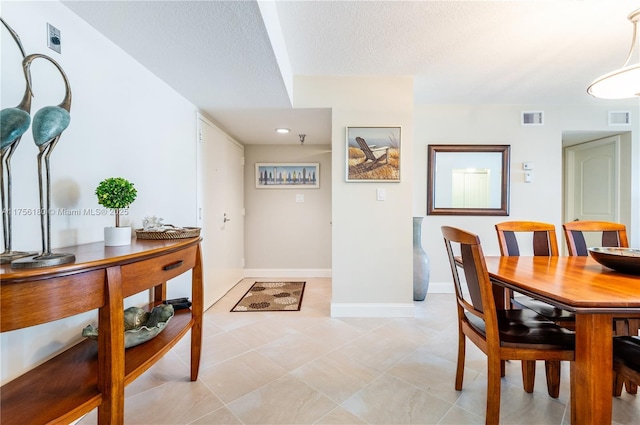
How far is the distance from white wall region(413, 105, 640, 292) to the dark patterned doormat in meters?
1.73

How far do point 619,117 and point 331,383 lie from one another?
4.36 metres

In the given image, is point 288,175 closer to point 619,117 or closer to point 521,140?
point 521,140

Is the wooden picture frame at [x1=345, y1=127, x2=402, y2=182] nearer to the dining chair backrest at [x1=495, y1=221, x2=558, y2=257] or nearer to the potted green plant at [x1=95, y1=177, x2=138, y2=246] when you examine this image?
the dining chair backrest at [x1=495, y1=221, x2=558, y2=257]

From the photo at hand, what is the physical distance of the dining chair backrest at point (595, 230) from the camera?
181 cm

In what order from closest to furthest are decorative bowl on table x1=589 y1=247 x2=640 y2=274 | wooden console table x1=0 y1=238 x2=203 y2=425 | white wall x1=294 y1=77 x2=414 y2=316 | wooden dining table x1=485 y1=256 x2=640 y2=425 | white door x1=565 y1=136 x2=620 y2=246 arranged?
1. wooden console table x1=0 y1=238 x2=203 y2=425
2. wooden dining table x1=485 y1=256 x2=640 y2=425
3. decorative bowl on table x1=589 y1=247 x2=640 y2=274
4. white wall x1=294 y1=77 x2=414 y2=316
5. white door x1=565 y1=136 x2=620 y2=246

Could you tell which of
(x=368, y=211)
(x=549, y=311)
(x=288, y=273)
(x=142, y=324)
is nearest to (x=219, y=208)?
(x=288, y=273)

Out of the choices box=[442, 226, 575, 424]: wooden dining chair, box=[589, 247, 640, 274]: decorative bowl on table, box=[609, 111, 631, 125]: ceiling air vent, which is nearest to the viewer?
box=[442, 226, 575, 424]: wooden dining chair

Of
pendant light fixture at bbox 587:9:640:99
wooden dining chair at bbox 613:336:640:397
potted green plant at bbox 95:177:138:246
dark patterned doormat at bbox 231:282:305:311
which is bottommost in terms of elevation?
dark patterned doormat at bbox 231:282:305:311

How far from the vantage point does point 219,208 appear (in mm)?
2930

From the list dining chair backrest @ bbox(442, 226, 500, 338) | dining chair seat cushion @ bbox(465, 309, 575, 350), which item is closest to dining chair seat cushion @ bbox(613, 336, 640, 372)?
dining chair seat cushion @ bbox(465, 309, 575, 350)

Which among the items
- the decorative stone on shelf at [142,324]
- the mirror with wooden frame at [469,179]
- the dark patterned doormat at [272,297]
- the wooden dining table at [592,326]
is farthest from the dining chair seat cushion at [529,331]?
the mirror with wooden frame at [469,179]

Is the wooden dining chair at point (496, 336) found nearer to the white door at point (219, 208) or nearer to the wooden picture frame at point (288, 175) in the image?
the white door at point (219, 208)

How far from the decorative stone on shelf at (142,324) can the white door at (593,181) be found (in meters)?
4.78

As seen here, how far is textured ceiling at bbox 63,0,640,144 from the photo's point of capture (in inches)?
51.7
